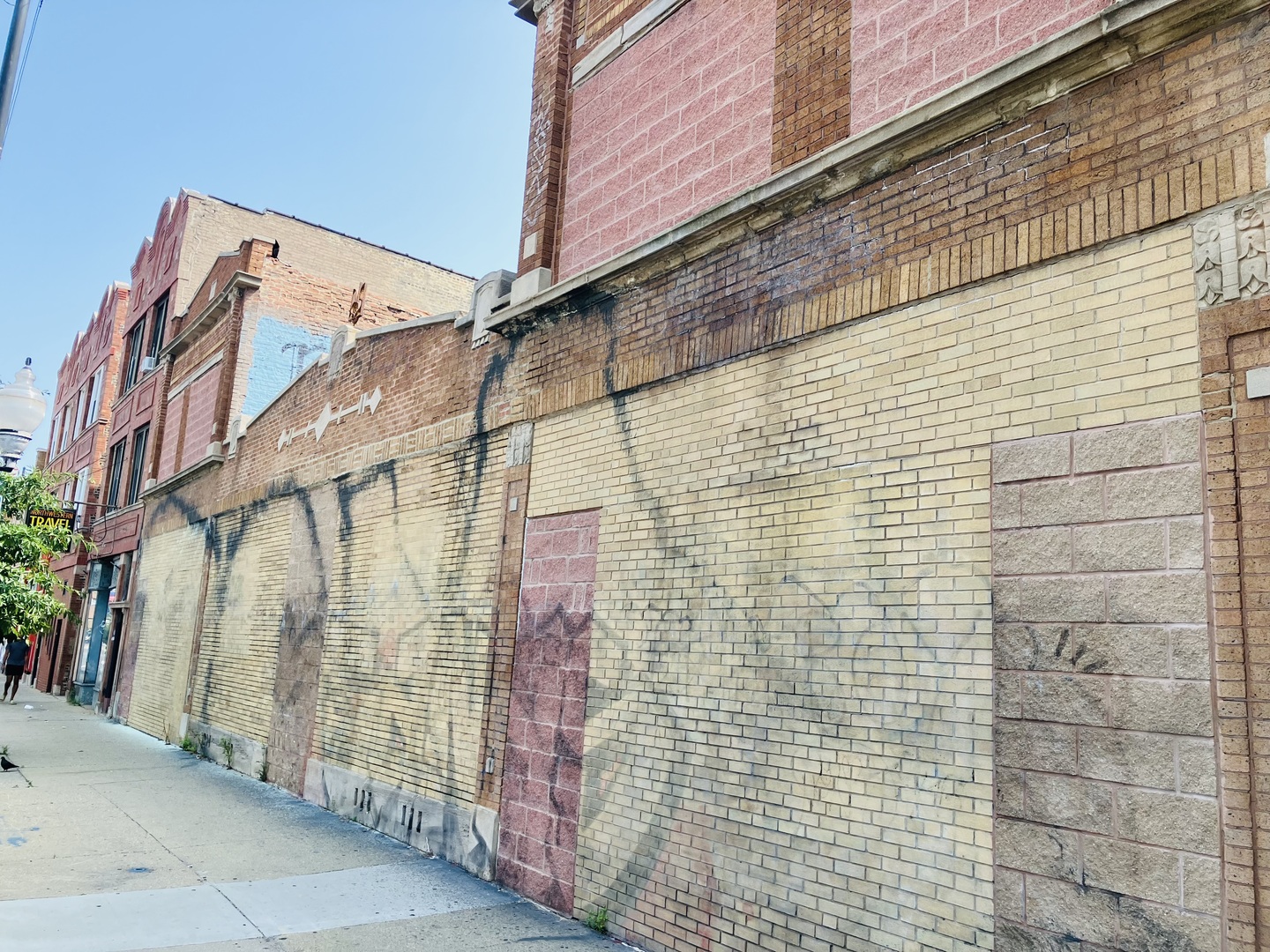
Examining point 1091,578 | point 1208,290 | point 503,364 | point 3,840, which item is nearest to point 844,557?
point 1091,578

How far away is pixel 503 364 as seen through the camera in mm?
8984

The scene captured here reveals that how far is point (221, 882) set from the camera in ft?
23.8

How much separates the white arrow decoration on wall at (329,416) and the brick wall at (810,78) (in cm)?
635

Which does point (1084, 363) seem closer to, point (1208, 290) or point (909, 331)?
point (1208, 290)

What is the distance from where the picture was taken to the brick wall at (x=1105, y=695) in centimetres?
381

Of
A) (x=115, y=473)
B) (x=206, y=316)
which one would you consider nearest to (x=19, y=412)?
(x=206, y=316)

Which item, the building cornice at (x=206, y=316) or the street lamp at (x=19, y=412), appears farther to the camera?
the building cornice at (x=206, y=316)

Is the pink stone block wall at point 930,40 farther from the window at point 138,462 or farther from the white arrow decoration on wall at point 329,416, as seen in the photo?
the window at point 138,462

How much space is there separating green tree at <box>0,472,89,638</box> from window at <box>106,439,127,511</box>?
5.38 meters

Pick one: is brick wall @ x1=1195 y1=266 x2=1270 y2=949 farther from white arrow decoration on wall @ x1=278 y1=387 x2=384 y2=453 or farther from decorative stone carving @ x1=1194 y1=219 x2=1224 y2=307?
white arrow decoration on wall @ x1=278 y1=387 x2=384 y2=453

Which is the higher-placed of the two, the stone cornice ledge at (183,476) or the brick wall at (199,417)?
the brick wall at (199,417)

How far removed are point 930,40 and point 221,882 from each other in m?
7.56

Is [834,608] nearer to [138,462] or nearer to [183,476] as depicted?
[183,476]

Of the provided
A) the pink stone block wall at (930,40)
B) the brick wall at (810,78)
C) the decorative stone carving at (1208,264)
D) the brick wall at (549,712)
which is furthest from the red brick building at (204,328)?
the decorative stone carving at (1208,264)
